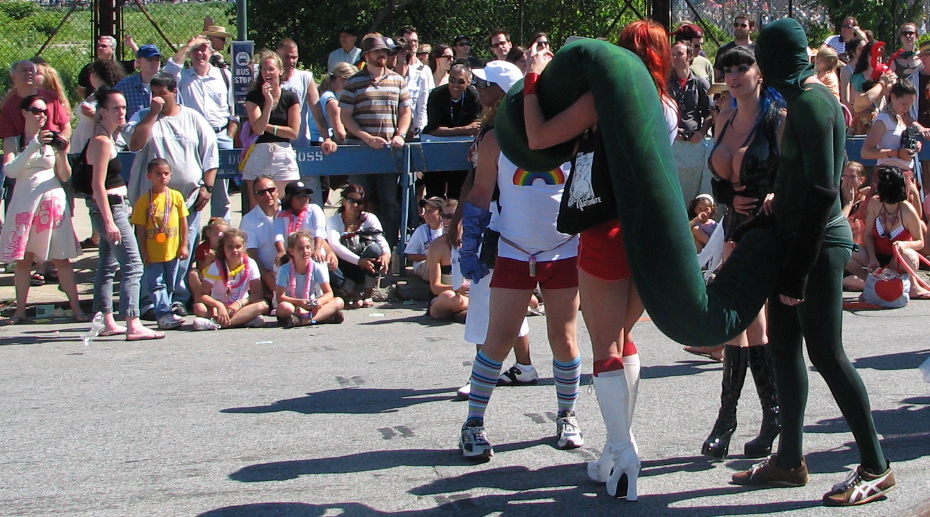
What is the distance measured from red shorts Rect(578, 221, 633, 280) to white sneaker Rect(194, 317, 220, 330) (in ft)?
15.1

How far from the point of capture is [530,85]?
411cm

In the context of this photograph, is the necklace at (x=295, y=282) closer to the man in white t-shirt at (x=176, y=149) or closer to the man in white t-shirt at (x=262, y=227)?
the man in white t-shirt at (x=262, y=227)

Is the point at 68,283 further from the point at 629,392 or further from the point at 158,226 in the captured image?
the point at 629,392

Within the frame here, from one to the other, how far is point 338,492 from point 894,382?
338 centimetres

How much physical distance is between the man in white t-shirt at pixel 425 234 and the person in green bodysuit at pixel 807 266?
4993 mm

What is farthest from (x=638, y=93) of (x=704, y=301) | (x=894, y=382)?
(x=894, y=382)

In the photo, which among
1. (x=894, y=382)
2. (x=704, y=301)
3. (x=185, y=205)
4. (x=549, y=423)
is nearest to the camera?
(x=704, y=301)

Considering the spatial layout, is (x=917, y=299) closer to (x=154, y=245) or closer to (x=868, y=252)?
(x=868, y=252)

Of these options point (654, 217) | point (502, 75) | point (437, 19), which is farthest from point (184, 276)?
point (437, 19)

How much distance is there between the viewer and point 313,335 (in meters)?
7.85

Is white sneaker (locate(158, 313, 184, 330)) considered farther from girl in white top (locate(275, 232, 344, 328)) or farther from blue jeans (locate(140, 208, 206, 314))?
girl in white top (locate(275, 232, 344, 328))

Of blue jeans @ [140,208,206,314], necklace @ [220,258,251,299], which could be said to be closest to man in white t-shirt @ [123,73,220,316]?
blue jeans @ [140,208,206,314]

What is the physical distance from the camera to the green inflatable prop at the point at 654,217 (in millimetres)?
3754

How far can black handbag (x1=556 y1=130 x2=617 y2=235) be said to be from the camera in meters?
4.02
